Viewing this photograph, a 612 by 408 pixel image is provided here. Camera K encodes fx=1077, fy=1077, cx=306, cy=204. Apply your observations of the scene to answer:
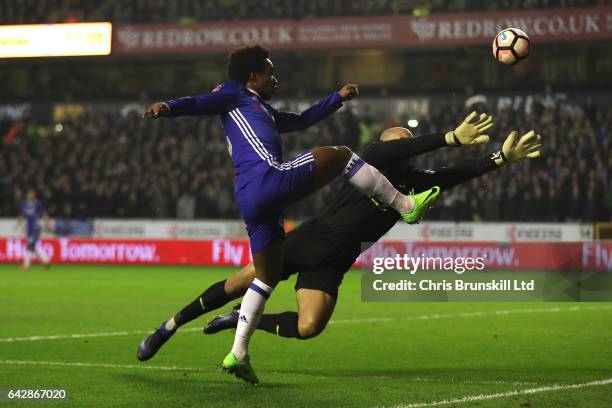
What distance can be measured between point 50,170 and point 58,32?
4134mm

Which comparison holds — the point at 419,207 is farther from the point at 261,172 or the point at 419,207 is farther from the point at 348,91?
the point at 348,91

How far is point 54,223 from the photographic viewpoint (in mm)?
29625

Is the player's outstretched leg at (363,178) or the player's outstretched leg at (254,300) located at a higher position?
the player's outstretched leg at (363,178)

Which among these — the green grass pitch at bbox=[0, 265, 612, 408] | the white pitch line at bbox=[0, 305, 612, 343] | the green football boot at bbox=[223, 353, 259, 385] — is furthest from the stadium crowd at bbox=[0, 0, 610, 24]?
the green football boot at bbox=[223, 353, 259, 385]

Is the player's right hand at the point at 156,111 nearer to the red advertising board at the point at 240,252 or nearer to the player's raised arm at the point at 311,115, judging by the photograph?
the player's raised arm at the point at 311,115

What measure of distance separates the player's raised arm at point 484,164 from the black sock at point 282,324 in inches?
56.5

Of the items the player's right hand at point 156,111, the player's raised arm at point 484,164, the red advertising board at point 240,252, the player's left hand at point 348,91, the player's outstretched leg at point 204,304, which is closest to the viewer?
the player's right hand at point 156,111

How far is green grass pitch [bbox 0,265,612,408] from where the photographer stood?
723cm

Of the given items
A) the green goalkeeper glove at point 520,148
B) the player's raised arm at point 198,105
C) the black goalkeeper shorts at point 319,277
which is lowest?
the black goalkeeper shorts at point 319,277

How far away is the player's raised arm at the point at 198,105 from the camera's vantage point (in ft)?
23.7

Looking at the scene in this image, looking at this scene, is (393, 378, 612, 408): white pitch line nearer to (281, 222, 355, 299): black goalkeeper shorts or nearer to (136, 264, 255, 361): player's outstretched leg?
(281, 222, 355, 299): black goalkeeper shorts

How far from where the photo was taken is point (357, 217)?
842 cm

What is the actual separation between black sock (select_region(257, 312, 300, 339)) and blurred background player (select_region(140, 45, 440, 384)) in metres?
0.44

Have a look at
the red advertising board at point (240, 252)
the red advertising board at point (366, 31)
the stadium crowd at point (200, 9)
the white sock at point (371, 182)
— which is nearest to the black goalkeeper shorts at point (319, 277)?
the white sock at point (371, 182)
